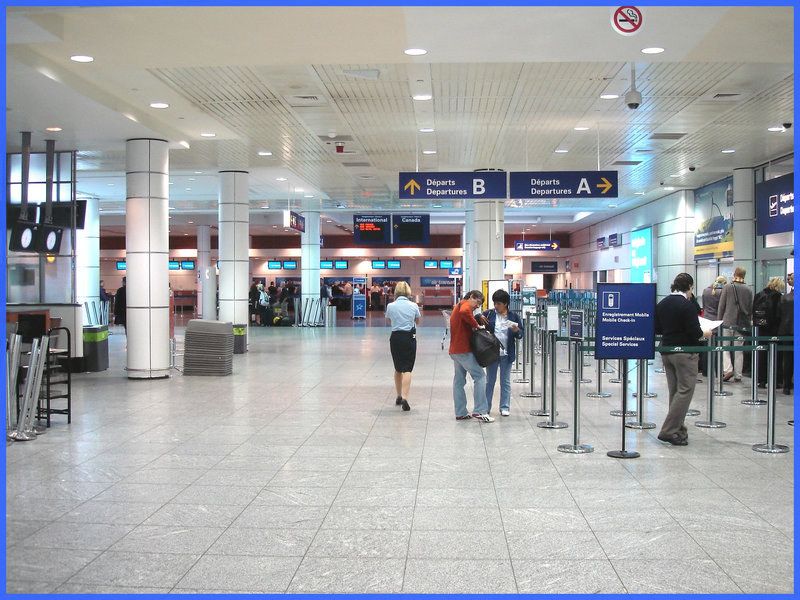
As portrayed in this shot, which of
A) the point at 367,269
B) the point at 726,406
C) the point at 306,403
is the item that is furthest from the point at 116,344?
the point at 367,269

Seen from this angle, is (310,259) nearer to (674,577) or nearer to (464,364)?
(464,364)

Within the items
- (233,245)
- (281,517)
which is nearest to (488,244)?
(233,245)

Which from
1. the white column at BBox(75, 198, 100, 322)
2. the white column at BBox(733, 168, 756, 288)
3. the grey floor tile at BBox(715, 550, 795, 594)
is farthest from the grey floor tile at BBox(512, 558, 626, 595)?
the white column at BBox(75, 198, 100, 322)

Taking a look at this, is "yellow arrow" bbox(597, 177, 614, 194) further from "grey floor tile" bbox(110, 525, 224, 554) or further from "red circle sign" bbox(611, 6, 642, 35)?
"grey floor tile" bbox(110, 525, 224, 554)

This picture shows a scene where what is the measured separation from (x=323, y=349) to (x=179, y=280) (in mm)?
26843

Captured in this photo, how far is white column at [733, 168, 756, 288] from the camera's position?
16.4m

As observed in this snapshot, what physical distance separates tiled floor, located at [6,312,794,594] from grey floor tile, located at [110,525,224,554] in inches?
0.7

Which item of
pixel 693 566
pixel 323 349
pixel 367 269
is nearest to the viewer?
pixel 693 566

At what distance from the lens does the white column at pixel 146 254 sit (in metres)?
12.0

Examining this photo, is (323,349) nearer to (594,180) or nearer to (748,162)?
(594,180)

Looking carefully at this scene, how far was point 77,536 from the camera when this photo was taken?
4.50 metres

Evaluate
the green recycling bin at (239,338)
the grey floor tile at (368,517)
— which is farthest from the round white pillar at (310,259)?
the grey floor tile at (368,517)

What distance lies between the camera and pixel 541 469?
20.1 feet

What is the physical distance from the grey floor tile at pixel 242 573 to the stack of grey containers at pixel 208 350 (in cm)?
877
